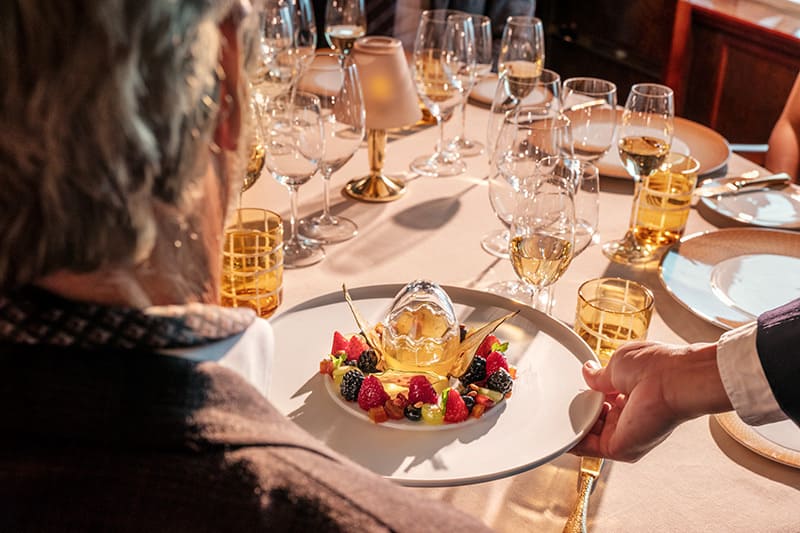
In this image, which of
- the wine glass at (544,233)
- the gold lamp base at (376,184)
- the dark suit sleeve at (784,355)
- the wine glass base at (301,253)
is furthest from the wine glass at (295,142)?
the dark suit sleeve at (784,355)

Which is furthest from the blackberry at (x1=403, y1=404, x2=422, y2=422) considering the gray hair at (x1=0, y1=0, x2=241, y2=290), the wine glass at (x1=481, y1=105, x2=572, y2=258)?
the wine glass at (x1=481, y1=105, x2=572, y2=258)

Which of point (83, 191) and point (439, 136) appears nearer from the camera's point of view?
point (83, 191)

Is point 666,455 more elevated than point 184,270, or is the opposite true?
point 184,270

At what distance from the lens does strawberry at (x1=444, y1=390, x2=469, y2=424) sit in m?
0.82

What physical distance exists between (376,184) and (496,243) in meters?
0.30

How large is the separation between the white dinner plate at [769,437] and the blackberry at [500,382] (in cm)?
27

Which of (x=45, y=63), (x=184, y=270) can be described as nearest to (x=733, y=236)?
(x=184, y=270)

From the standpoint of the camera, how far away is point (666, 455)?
35.6 inches

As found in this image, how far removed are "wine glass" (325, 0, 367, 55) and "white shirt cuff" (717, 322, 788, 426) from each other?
1326 mm

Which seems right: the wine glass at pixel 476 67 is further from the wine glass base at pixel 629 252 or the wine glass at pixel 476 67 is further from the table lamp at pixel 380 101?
the wine glass base at pixel 629 252

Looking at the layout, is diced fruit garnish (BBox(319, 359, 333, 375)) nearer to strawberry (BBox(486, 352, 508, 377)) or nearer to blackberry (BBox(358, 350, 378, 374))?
blackberry (BBox(358, 350, 378, 374))

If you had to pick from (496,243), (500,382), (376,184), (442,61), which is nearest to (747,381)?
(500,382)

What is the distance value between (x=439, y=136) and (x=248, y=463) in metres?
1.37

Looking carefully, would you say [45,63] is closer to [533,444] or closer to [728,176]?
[533,444]
